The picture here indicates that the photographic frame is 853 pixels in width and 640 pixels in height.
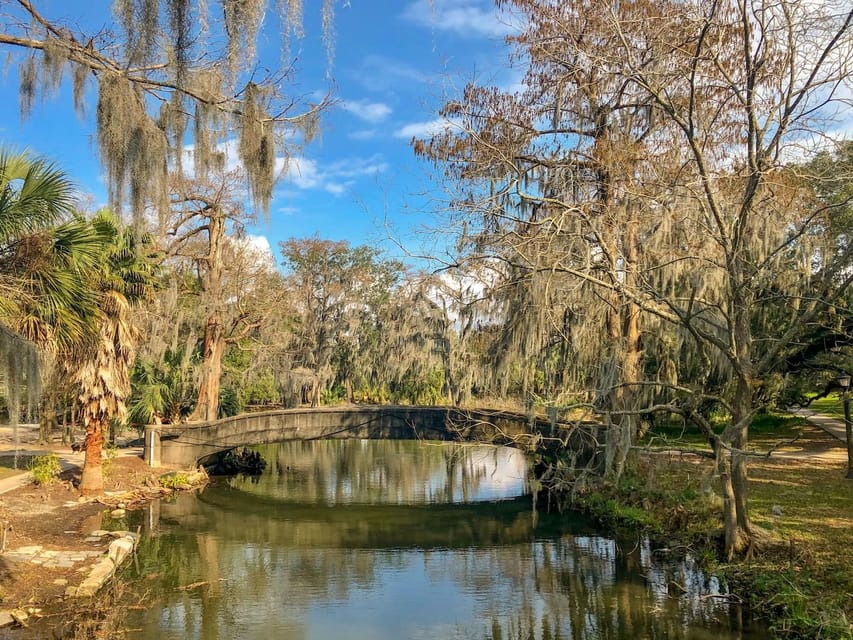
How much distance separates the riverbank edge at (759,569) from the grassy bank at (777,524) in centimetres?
1

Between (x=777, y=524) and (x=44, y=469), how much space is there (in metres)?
13.8

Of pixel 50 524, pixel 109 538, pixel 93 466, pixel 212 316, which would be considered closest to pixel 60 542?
pixel 109 538

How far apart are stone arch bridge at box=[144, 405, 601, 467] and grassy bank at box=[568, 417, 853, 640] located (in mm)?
3237

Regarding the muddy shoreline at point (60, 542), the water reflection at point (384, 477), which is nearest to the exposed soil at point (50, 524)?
the muddy shoreline at point (60, 542)

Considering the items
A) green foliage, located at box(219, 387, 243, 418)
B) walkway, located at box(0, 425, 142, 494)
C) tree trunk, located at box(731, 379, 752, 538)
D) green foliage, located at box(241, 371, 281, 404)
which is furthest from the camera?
green foliage, located at box(241, 371, 281, 404)

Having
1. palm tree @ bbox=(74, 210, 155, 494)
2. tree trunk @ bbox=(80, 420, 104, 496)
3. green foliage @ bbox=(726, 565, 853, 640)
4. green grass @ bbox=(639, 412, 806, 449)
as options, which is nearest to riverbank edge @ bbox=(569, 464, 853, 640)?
green foliage @ bbox=(726, 565, 853, 640)

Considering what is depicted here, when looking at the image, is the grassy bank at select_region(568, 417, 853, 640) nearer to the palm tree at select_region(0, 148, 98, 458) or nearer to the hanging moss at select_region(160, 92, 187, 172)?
the hanging moss at select_region(160, 92, 187, 172)

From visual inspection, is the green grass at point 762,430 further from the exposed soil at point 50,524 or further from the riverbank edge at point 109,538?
the exposed soil at point 50,524

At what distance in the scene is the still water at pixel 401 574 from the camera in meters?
8.23

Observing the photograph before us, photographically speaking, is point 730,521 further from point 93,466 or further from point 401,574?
point 93,466

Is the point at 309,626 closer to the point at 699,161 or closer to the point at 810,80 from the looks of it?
the point at 699,161

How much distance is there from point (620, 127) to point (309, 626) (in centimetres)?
1023

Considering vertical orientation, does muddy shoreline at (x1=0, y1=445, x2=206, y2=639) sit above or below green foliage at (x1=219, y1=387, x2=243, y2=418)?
below

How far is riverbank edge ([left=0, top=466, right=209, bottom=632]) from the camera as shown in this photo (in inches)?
281
